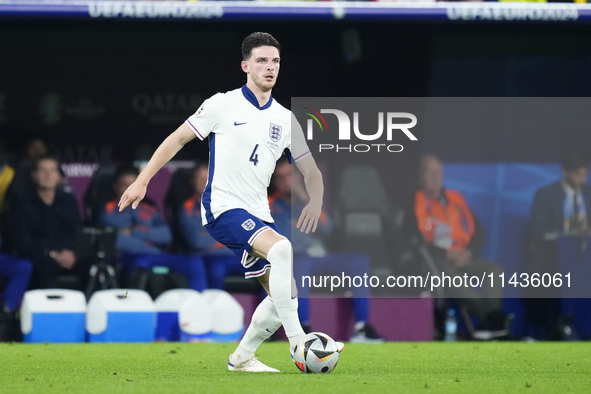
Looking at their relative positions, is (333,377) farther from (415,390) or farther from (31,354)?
(31,354)

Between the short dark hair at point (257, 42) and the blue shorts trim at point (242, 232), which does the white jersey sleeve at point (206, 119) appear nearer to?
the short dark hair at point (257, 42)

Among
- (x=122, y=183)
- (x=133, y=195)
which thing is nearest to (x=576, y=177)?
(x=122, y=183)

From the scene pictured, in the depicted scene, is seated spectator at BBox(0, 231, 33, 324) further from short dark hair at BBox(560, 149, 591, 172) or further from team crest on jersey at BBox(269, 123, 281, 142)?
short dark hair at BBox(560, 149, 591, 172)

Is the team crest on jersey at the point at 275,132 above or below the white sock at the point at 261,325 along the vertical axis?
above

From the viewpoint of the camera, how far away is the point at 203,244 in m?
8.79

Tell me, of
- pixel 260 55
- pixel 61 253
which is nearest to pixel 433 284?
pixel 61 253

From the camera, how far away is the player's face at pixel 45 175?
8.70 meters

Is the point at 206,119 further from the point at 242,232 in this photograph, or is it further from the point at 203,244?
the point at 203,244

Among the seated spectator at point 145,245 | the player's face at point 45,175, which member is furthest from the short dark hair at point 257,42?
the player's face at point 45,175

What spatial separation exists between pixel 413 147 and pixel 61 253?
121 inches

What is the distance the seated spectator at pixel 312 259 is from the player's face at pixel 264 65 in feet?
10.1

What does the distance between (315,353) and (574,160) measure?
4378 mm

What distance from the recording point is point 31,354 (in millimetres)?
7199

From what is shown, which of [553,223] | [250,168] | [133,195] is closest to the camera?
[133,195]
